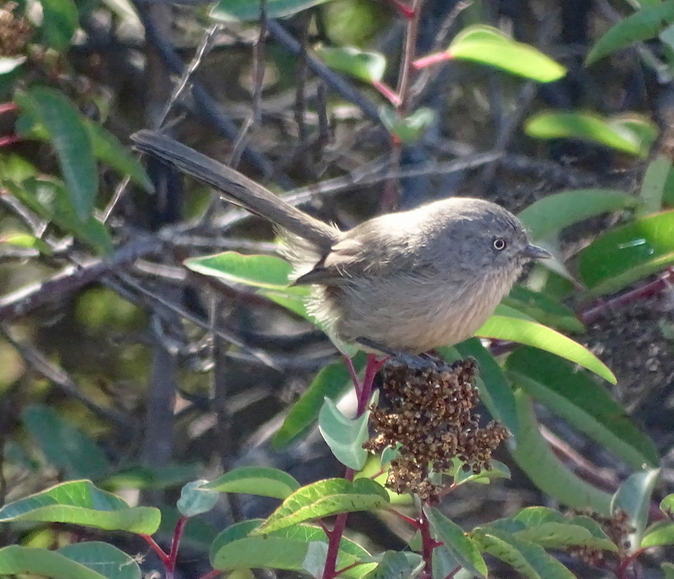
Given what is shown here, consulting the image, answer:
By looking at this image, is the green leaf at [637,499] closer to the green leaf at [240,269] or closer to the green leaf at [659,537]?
the green leaf at [659,537]

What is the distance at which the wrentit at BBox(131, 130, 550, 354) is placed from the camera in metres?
3.25

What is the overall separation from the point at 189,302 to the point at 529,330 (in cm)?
227

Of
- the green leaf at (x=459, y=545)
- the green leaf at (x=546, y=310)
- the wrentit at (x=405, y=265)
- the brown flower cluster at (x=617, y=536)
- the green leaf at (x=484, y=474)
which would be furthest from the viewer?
the wrentit at (x=405, y=265)

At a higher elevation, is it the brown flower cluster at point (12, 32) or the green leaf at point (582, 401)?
the brown flower cluster at point (12, 32)

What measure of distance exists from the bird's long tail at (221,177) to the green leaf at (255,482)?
1446mm

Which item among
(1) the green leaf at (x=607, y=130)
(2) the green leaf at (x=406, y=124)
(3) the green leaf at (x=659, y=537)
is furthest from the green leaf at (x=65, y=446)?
(1) the green leaf at (x=607, y=130)

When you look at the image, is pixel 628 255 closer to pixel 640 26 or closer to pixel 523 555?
pixel 640 26

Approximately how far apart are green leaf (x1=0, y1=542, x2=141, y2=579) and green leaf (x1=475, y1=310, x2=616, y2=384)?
1.34 meters

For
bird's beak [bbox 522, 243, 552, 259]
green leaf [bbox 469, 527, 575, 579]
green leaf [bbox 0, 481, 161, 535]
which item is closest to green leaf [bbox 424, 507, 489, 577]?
green leaf [bbox 469, 527, 575, 579]

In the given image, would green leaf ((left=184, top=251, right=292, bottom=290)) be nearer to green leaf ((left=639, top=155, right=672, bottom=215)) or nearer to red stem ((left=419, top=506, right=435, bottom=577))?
red stem ((left=419, top=506, right=435, bottom=577))

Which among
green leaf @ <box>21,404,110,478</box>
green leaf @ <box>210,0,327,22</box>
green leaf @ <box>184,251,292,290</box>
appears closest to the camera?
green leaf @ <box>184,251,292,290</box>

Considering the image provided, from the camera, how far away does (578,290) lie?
3295 mm

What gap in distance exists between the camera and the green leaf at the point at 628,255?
2.97 meters

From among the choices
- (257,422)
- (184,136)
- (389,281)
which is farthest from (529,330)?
(184,136)
